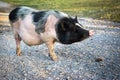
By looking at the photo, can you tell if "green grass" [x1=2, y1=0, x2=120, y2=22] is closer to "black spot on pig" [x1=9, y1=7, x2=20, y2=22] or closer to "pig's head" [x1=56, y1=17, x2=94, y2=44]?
"black spot on pig" [x1=9, y1=7, x2=20, y2=22]

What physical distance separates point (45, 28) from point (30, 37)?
0.12 m

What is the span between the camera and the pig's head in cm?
187

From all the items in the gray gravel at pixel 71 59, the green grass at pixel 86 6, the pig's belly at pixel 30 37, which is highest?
the green grass at pixel 86 6

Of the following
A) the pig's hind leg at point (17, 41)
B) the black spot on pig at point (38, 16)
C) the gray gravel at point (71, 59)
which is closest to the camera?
the gray gravel at point (71, 59)

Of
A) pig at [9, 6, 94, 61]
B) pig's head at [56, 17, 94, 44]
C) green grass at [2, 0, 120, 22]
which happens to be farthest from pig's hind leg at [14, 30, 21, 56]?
pig's head at [56, 17, 94, 44]

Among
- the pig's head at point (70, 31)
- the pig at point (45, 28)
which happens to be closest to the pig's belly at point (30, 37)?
the pig at point (45, 28)

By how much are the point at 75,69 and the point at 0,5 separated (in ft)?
2.14

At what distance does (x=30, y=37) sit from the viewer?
6.68 feet

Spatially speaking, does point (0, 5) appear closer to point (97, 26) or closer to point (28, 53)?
point (28, 53)

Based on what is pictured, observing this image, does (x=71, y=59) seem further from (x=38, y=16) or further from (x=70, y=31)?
(x=38, y=16)

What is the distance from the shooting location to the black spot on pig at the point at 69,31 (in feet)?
6.13

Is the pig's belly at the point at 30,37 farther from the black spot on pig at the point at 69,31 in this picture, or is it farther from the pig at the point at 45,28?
the black spot on pig at the point at 69,31

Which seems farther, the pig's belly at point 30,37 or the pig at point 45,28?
the pig's belly at point 30,37

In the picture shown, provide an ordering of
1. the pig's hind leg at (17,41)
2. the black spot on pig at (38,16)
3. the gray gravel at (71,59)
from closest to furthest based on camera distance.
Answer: the gray gravel at (71,59) → the black spot on pig at (38,16) → the pig's hind leg at (17,41)
